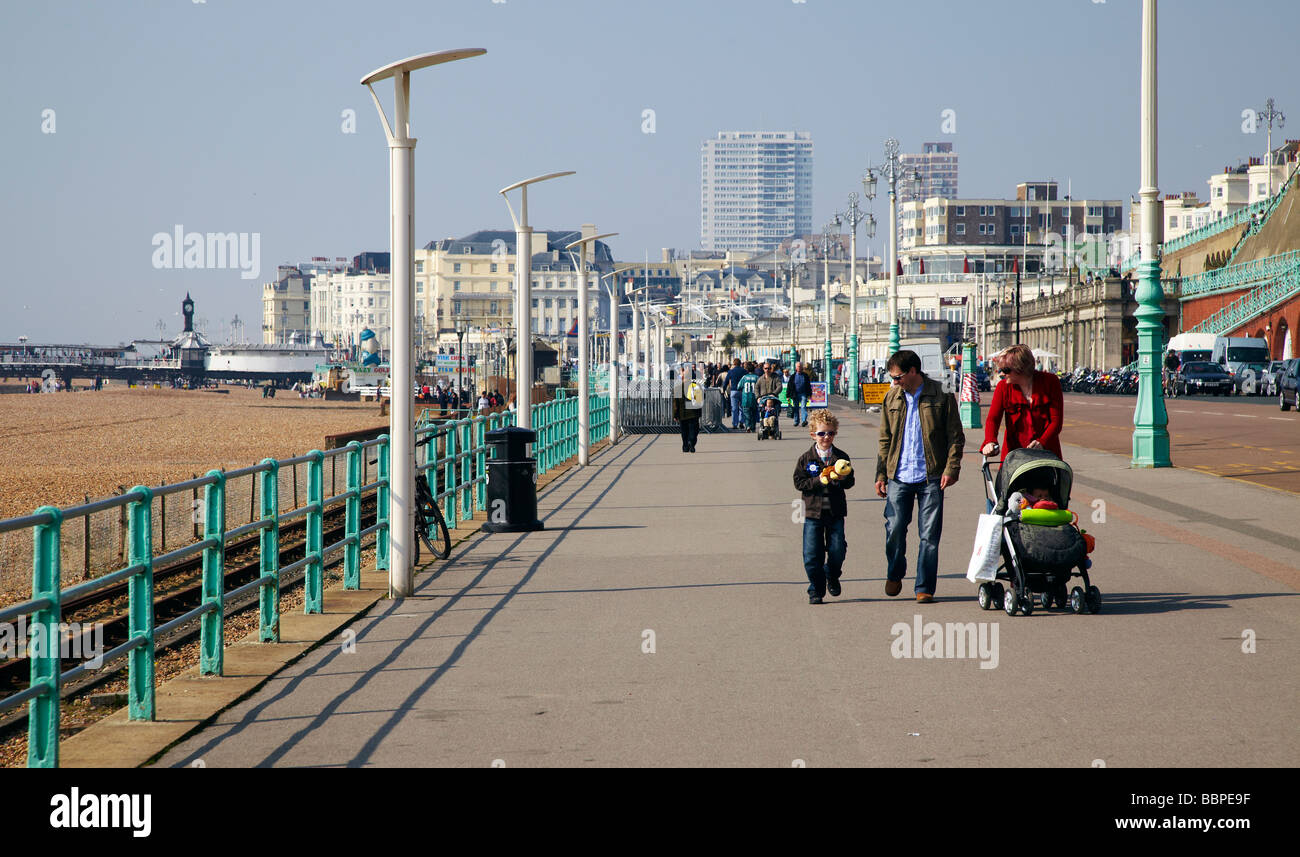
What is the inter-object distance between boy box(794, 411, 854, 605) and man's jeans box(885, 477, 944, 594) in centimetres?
37

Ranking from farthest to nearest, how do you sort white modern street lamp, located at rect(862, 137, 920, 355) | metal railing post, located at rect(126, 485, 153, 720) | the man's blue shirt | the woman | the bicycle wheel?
1. white modern street lamp, located at rect(862, 137, 920, 355)
2. the bicycle wheel
3. the man's blue shirt
4. the woman
5. metal railing post, located at rect(126, 485, 153, 720)

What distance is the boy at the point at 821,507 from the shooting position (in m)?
9.76

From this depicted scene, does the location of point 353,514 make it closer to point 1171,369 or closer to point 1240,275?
point 1171,369

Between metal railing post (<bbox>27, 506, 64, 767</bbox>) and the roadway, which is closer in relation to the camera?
metal railing post (<bbox>27, 506, 64, 767</bbox>)

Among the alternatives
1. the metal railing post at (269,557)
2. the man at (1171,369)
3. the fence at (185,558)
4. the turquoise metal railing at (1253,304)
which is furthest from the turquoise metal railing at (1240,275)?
the metal railing post at (269,557)

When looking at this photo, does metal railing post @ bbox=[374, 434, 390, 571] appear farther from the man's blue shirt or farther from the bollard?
the man's blue shirt

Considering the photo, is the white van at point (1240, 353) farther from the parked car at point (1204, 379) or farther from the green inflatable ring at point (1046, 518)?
the green inflatable ring at point (1046, 518)

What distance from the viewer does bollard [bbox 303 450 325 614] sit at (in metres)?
9.58

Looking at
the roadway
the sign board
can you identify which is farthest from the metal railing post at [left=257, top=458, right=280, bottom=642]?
the sign board

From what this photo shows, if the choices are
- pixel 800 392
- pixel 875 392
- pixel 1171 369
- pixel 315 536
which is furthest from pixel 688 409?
pixel 1171 369

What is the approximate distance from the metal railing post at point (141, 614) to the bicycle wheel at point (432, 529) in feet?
18.4

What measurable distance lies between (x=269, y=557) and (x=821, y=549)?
358cm
